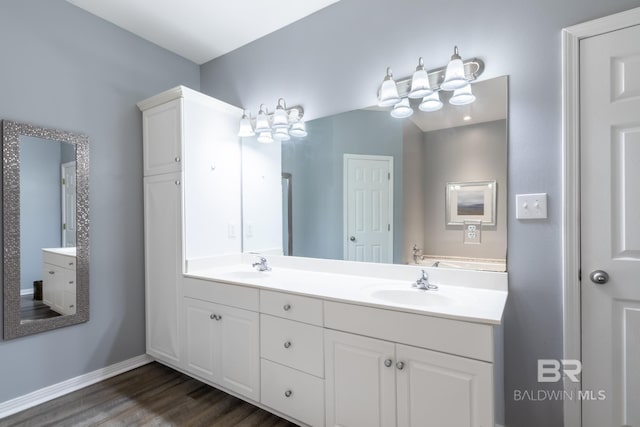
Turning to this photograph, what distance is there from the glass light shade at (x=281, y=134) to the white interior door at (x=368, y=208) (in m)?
0.54

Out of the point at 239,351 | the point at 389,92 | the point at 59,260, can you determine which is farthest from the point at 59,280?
the point at 389,92

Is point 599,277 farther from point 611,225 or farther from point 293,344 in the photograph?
point 293,344

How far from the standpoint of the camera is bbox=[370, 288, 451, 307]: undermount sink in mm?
1550

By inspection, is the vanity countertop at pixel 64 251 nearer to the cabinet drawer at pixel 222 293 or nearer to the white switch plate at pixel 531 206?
the cabinet drawer at pixel 222 293

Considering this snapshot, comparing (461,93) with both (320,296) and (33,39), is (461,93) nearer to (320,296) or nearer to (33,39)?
(320,296)

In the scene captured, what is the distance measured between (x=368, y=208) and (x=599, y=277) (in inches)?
46.3

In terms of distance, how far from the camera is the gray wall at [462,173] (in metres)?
1.60

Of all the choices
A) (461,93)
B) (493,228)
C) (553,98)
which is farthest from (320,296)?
(553,98)

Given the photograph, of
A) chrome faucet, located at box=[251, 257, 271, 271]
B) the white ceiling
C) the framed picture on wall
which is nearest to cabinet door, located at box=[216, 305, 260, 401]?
chrome faucet, located at box=[251, 257, 271, 271]

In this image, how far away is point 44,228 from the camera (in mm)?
1960

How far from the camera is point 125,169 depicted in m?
2.40

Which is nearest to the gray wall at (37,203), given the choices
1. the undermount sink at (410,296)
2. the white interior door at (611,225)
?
the undermount sink at (410,296)

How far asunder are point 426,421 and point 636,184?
1343 millimetres

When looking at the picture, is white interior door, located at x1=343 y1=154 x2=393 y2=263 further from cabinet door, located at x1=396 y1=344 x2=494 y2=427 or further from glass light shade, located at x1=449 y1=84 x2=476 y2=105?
cabinet door, located at x1=396 y1=344 x2=494 y2=427
